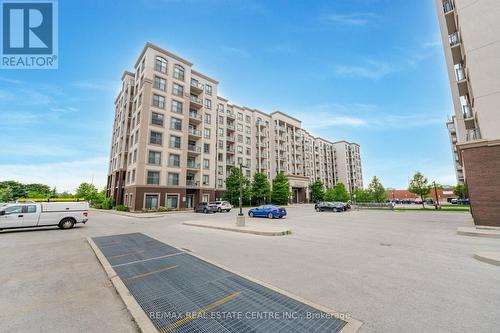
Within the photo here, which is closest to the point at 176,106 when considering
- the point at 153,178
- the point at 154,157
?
the point at 154,157

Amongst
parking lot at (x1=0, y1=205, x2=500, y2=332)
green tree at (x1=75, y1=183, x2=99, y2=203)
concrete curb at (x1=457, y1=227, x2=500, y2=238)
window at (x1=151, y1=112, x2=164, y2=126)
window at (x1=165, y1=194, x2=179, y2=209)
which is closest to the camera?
parking lot at (x1=0, y1=205, x2=500, y2=332)

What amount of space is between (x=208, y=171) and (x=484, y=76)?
37108 mm

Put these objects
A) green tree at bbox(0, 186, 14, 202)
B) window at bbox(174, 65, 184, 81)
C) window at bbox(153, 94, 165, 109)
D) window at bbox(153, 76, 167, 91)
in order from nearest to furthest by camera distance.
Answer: window at bbox(153, 94, 165, 109) → window at bbox(153, 76, 167, 91) → window at bbox(174, 65, 184, 81) → green tree at bbox(0, 186, 14, 202)

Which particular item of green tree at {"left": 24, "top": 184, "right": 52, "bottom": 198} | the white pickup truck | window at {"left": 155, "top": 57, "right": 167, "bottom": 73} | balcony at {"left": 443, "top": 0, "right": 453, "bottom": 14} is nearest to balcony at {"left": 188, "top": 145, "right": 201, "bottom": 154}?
window at {"left": 155, "top": 57, "right": 167, "bottom": 73}

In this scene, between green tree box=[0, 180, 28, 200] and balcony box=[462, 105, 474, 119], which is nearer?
balcony box=[462, 105, 474, 119]

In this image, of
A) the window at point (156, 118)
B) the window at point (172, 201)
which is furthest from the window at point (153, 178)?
the window at point (156, 118)

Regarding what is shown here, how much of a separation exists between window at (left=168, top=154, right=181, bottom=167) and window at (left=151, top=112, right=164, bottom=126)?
574 centimetres

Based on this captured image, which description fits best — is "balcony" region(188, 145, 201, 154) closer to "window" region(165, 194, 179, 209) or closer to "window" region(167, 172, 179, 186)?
"window" region(167, 172, 179, 186)

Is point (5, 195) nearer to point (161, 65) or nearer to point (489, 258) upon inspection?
point (161, 65)

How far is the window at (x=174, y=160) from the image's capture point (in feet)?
116

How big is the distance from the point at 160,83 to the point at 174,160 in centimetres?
1359

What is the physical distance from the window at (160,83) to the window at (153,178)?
14735 millimetres

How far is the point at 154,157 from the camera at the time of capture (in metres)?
33.6

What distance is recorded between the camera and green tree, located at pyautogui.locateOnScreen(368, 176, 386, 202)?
49.3 metres
